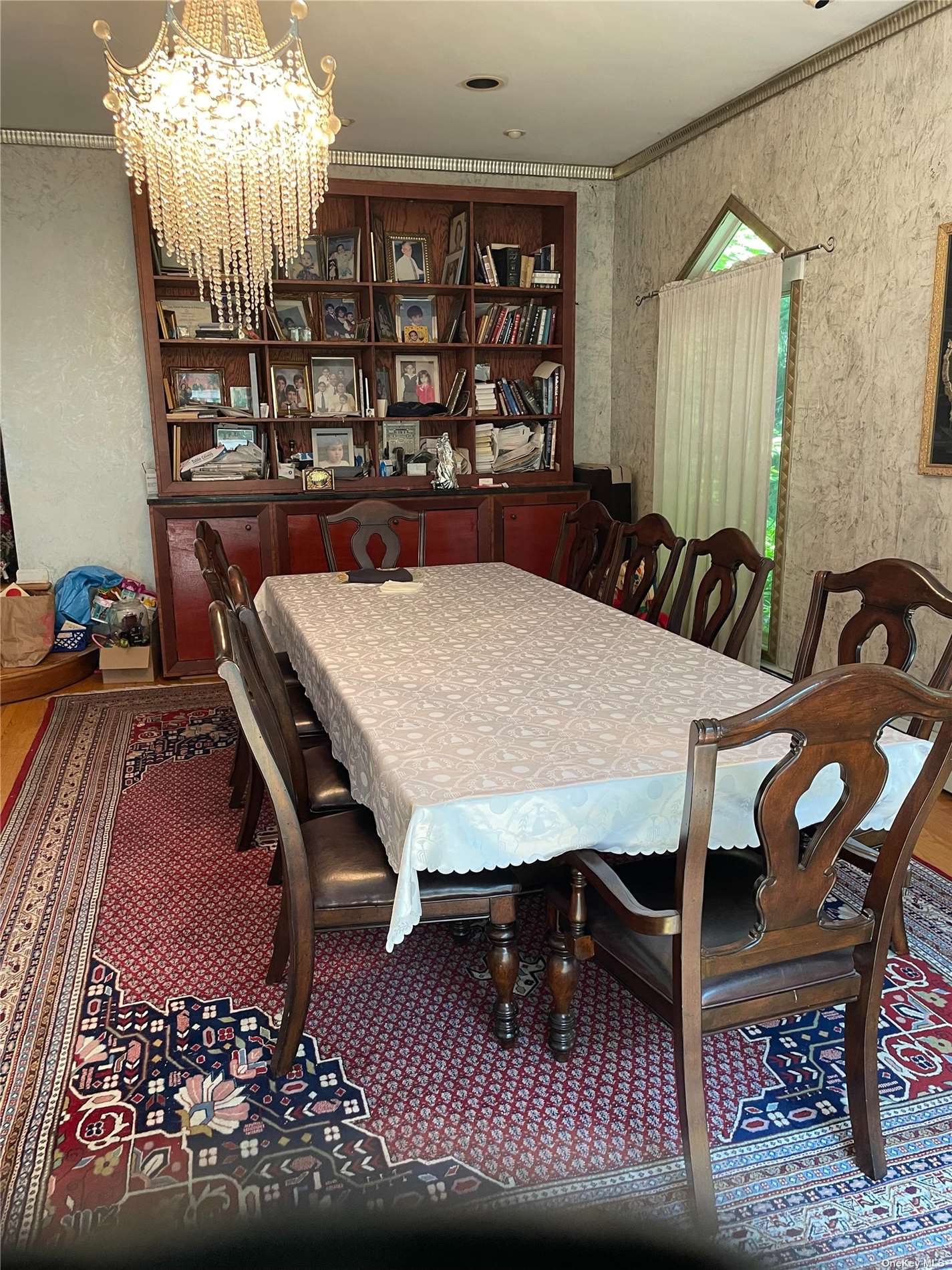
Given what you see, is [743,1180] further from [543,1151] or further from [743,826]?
[743,826]

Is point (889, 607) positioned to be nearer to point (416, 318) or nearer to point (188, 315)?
point (416, 318)

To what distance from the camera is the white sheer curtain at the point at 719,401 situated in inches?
160

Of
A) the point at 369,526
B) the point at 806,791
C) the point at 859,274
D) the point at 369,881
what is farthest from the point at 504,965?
the point at 859,274

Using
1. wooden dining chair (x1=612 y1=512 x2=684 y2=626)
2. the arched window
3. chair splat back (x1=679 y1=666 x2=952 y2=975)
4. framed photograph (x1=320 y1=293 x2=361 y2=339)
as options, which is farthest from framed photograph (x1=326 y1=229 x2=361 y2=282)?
chair splat back (x1=679 y1=666 x2=952 y2=975)

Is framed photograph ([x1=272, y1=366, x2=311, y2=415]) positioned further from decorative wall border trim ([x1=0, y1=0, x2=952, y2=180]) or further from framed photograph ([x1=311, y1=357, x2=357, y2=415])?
decorative wall border trim ([x1=0, y1=0, x2=952, y2=180])

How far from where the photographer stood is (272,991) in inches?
83.6

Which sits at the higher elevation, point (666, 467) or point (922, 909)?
point (666, 467)

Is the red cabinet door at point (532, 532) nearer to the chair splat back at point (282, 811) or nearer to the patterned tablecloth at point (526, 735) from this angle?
the patterned tablecloth at point (526, 735)

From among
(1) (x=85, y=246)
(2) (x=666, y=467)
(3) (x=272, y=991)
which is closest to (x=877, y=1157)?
(3) (x=272, y=991)

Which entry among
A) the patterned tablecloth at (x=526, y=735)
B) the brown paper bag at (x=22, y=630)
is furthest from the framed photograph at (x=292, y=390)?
the patterned tablecloth at (x=526, y=735)

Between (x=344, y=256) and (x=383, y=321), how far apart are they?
38 centimetres

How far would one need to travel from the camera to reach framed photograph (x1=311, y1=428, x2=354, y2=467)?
16.8 feet

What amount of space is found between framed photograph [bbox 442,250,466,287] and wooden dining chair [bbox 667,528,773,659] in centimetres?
262

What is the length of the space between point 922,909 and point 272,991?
169 centimetres
